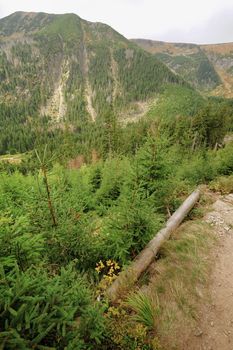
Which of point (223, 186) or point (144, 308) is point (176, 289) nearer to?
point (144, 308)

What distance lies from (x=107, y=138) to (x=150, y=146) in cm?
3787

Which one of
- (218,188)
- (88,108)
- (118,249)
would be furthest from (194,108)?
(118,249)

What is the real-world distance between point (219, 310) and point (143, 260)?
7.23 feet

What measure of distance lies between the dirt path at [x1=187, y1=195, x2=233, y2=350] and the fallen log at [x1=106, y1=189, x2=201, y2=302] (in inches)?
65.1

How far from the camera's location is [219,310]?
17.5 ft

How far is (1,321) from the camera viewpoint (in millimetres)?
2949

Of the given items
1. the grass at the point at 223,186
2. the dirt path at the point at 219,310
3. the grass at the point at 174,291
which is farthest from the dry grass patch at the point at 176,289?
the grass at the point at 223,186

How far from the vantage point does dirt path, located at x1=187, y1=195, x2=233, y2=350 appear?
4688 millimetres

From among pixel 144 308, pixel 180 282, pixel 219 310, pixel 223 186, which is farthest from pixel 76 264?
pixel 223 186

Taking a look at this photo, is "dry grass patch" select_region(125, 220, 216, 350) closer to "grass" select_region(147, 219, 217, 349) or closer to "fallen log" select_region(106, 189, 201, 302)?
"grass" select_region(147, 219, 217, 349)

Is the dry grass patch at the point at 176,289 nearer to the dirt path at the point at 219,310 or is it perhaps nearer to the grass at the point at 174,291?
the grass at the point at 174,291

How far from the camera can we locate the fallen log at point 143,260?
18.3ft

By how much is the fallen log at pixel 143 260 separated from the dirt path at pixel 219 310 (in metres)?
1.65

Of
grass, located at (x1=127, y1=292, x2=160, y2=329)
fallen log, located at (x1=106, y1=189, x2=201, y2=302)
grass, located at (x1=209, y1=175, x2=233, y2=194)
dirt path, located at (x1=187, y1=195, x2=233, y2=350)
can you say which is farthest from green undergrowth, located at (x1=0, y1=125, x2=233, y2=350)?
grass, located at (x1=209, y1=175, x2=233, y2=194)
